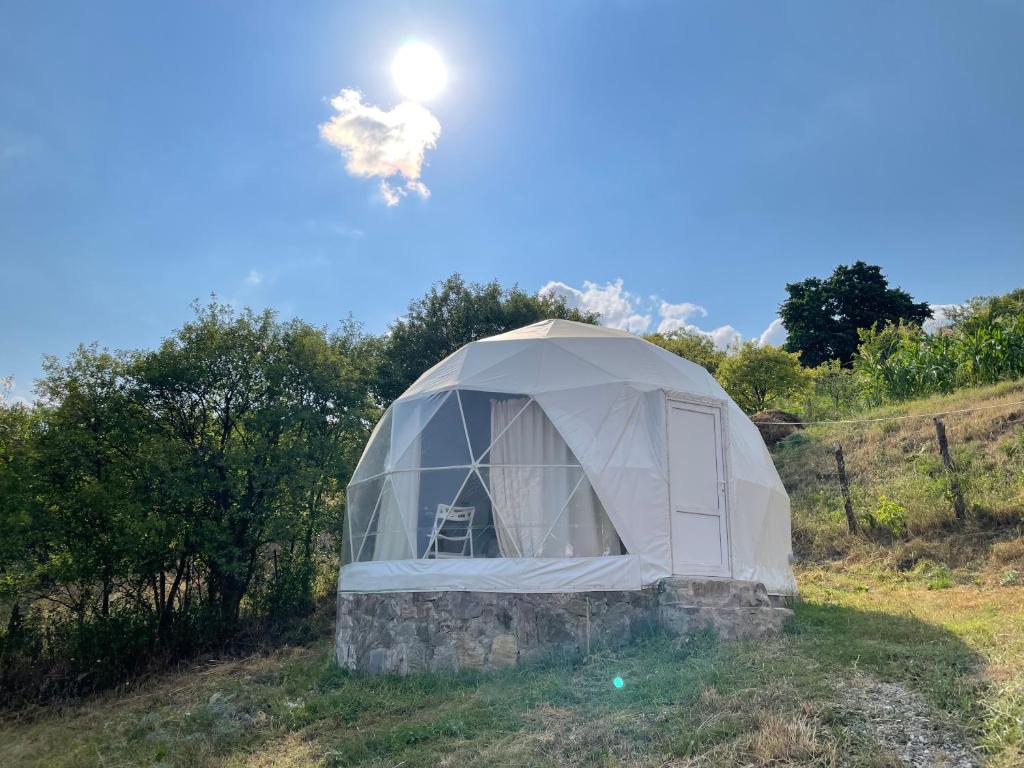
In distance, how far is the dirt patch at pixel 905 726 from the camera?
16.8 ft

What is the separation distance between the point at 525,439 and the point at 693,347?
71.0 feet

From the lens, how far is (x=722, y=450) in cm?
1024

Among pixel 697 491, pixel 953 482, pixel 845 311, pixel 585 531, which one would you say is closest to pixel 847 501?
pixel 953 482

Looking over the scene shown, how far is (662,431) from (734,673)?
3470 millimetres

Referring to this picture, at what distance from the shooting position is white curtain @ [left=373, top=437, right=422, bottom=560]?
32.4 feet

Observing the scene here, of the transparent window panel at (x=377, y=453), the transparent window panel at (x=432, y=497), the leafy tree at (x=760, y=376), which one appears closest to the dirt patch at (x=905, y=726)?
the transparent window panel at (x=432, y=497)

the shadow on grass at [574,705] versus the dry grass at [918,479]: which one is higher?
the dry grass at [918,479]

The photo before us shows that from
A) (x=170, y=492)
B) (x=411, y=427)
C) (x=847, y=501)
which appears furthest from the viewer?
(x=847, y=501)

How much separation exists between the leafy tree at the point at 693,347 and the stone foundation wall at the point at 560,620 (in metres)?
19.3

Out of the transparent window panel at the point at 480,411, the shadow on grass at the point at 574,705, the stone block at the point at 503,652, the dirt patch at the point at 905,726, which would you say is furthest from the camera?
the transparent window panel at the point at 480,411

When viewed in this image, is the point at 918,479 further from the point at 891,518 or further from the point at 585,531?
the point at 585,531

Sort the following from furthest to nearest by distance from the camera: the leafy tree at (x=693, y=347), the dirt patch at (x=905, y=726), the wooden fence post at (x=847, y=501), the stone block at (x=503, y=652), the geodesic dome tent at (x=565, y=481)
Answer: the leafy tree at (x=693, y=347) < the wooden fence post at (x=847, y=501) < the geodesic dome tent at (x=565, y=481) < the stone block at (x=503, y=652) < the dirt patch at (x=905, y=726)

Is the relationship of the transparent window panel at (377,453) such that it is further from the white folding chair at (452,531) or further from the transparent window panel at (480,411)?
the white folding chair at (452,531)

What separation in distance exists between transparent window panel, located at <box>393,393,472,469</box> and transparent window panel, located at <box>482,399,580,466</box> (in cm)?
41
